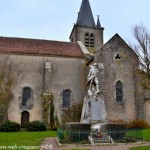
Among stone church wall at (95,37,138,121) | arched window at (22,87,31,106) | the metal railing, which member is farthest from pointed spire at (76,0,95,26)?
the metal railing

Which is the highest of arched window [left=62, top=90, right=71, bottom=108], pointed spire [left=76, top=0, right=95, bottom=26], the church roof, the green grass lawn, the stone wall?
pointed spire [left=76, top=0, right=95, bottom=26]

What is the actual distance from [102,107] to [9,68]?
49.6 feet

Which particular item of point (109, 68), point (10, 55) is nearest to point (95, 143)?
point (109, 68)

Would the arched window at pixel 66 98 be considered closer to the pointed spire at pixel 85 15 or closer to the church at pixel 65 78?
the church at pixel 65 78

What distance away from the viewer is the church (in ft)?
85.8

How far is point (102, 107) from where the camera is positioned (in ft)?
47.2

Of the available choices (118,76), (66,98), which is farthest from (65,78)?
(118,76)

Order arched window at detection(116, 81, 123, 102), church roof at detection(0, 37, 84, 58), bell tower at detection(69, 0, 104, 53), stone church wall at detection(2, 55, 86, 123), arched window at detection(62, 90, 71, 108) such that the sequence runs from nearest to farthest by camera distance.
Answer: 1. stone church wall at detection(2, 55, 86, 123)
2. arched window at detection(116, 81, 123, 102)
3. arched window at detection(62, 90, 71, 108)
4. church roof at detection(0, 37, 84, 58)
5. bell tower at detection(69, 0, 104, 53)

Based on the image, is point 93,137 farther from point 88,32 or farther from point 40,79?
point 88,32

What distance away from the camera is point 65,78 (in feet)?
91.1

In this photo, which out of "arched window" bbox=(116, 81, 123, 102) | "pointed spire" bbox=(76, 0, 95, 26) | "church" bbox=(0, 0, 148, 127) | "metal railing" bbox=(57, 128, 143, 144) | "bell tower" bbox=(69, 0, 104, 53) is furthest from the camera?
"pointed spire" bbox=(76, 0, 95, 26)

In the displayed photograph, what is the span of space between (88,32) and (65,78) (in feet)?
44.2

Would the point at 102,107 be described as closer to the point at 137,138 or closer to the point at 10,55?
the point at 137,138

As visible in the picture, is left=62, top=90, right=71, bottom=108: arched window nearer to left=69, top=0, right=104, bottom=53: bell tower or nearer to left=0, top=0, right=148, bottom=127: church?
left=0, top=0, right=148, bottom=127: church
